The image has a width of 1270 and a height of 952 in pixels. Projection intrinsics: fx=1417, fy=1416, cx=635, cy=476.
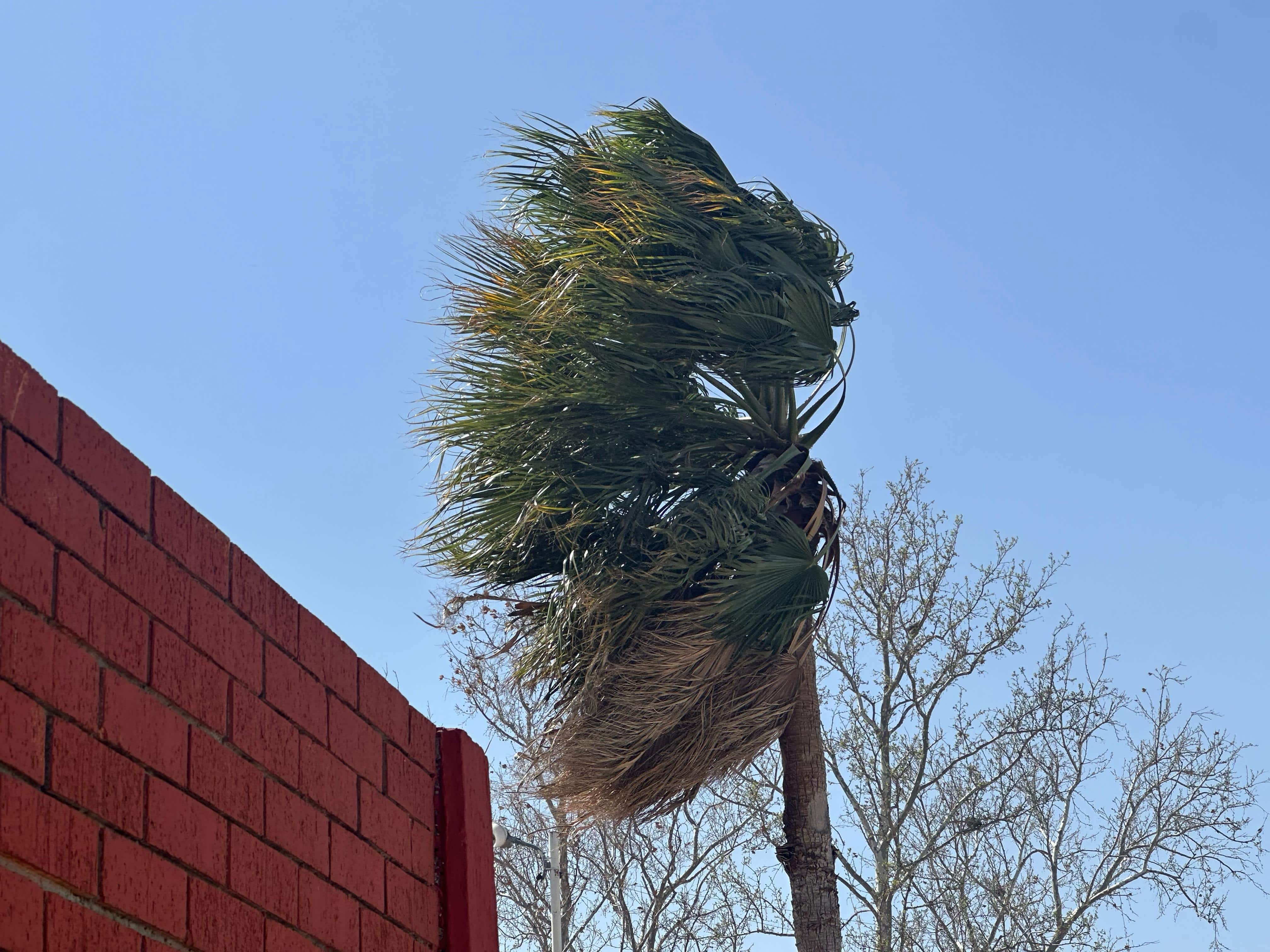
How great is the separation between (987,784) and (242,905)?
51.1 feet

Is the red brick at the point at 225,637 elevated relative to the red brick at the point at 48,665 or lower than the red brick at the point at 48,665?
elevated

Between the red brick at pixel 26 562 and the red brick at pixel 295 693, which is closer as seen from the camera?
the red brick at pixel 26 562

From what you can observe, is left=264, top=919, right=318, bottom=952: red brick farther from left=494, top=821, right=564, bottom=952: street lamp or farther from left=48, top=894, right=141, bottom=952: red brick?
left=494, top=821, right=564, bottom=952: street lamp

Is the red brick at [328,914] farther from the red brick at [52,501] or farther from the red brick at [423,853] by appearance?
the red brick at [52,501]

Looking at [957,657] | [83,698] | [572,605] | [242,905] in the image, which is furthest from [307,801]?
[957,657]

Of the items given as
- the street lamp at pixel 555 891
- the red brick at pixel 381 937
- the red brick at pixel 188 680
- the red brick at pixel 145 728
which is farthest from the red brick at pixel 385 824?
the street lamp at pixel 555 891

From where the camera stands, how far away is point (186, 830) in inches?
90.4

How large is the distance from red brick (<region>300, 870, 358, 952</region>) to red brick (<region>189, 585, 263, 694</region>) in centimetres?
41

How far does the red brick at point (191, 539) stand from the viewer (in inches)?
95.7

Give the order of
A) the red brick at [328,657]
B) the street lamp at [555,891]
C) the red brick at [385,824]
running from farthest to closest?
1. the street lamp at [555,891]
2. the red brick at [385,824]
3. the red brick at [328,657]

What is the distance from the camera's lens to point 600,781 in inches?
326

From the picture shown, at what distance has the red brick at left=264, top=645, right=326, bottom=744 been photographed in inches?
108

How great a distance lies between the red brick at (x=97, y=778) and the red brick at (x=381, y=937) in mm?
935

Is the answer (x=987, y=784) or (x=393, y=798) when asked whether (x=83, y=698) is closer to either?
(x=393, y=798)
